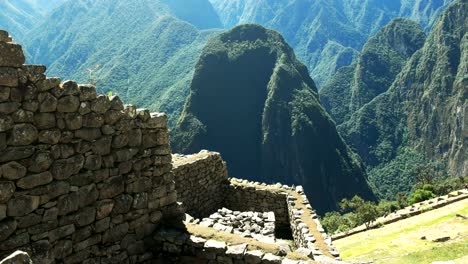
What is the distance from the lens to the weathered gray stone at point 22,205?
16.8ft

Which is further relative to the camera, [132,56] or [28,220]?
[132,56]

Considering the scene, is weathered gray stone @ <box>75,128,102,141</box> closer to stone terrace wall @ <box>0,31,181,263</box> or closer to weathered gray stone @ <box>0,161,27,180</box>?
stone terrace wall @ <box>0,31,181,263</box>

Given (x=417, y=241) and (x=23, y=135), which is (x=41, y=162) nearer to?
(x=23, y=135)

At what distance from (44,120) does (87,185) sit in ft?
3.52

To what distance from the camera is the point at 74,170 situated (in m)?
5.73

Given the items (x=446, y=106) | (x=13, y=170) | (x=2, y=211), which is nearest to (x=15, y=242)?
(x=2, y=211)

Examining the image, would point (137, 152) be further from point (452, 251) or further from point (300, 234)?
point (452, 251)

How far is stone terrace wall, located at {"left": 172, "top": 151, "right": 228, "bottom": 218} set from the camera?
500 inches

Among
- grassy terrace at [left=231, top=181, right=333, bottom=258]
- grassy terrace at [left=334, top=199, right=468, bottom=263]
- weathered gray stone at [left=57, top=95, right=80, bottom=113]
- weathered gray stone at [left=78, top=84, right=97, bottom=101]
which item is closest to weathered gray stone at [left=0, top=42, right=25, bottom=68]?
weathered gray stone at [left=57, top=95, right=80, bottom=113]

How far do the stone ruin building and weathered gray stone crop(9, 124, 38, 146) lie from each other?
0.01 meters

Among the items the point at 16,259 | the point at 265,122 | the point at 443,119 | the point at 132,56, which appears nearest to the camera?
the point at 16,259

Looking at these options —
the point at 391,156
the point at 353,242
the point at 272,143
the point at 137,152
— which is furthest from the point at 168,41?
the point at 137,152

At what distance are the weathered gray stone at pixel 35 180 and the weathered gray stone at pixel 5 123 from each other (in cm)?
62

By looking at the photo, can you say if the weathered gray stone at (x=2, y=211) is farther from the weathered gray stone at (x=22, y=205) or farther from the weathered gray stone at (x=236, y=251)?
the weathered gray stone at (x=236, y=251)
